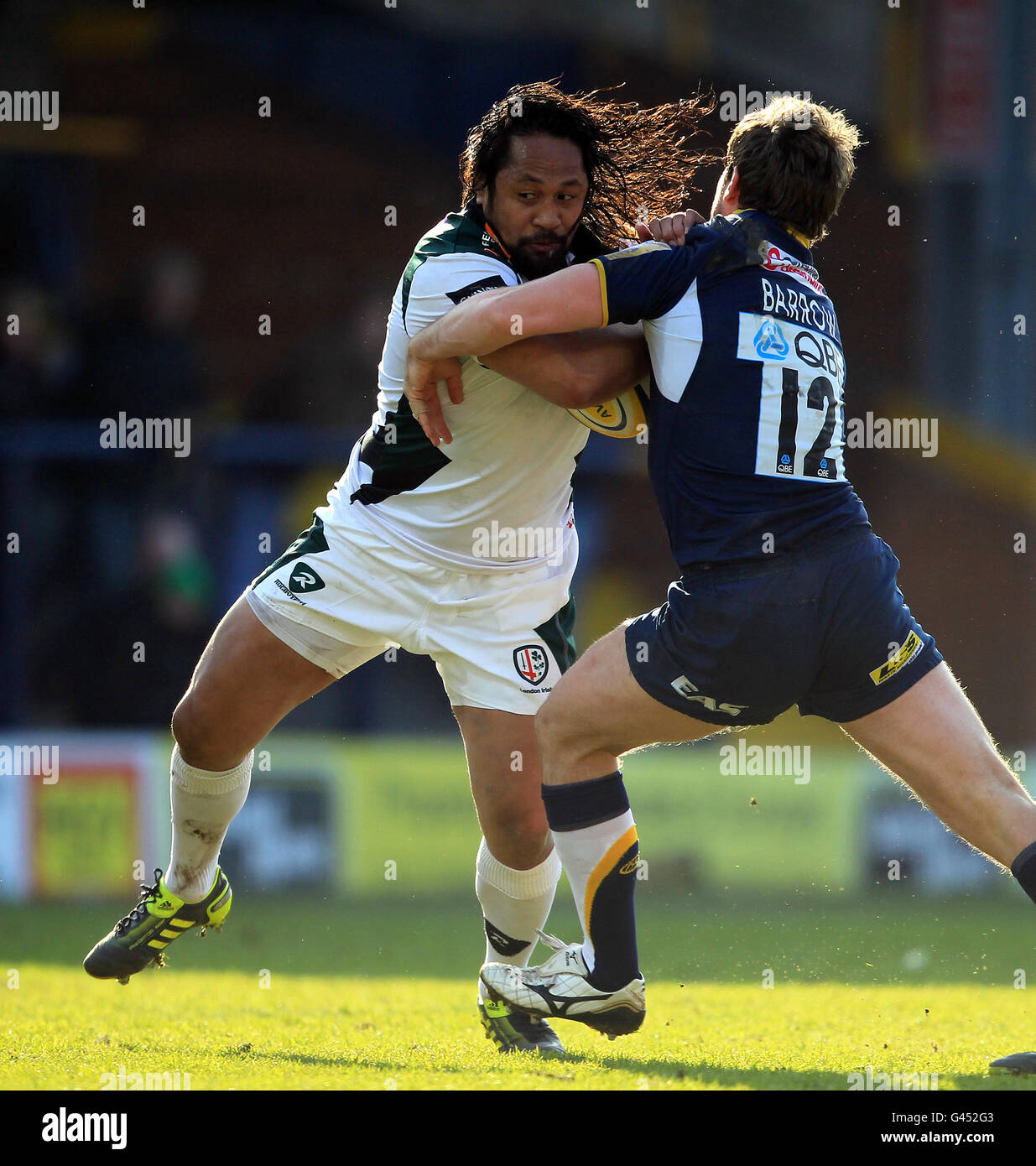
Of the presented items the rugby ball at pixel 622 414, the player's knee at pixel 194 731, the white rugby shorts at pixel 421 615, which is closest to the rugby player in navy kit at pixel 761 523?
the rugby ball at pixel 622 414

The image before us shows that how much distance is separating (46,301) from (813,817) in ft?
22.5

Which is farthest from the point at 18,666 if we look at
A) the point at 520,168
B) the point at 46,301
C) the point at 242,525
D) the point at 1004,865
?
the point at 1004,865

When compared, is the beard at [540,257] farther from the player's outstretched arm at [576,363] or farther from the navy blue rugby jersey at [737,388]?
the navy blue rugby jersey at [737,388]

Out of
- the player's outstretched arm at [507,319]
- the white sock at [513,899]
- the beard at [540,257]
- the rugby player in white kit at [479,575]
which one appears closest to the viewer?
the player's outstretched arm at [507,319]

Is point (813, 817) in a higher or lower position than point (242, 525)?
lower

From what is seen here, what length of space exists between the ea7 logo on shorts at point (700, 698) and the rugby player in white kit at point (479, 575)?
2.90 feet

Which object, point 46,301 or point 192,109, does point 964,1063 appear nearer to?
point 46,301

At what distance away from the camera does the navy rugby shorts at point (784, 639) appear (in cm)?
359

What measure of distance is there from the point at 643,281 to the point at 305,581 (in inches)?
60.2

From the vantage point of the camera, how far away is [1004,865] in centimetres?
368

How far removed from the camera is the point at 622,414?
4.08m

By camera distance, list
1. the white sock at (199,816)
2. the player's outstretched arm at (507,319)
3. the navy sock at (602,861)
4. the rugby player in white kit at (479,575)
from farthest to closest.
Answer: the white sock at (199,816), the rugby player in white kit at (479,575), the navy sock at (602,861), the player's outstretched arm at (507,319)

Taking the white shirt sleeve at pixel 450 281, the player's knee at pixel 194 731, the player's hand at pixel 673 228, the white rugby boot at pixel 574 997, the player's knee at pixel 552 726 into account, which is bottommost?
the white rugby boot at pixel 574 997

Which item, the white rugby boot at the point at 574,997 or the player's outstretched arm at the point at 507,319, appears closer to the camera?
the player's outstretched arm at the point at 507,319
